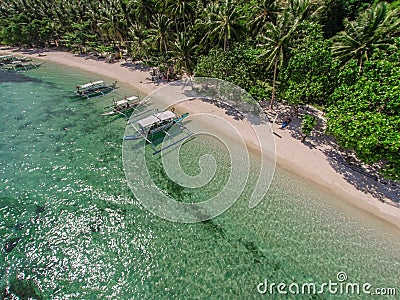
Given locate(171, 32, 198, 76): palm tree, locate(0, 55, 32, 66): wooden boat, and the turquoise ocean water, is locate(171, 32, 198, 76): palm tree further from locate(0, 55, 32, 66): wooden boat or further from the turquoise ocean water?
locate(0, 55, 32, 66): wooden boat

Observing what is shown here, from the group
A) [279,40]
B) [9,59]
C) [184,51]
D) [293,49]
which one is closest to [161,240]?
[279,40]

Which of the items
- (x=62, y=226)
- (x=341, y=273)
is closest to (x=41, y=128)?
(x=62, y=226)

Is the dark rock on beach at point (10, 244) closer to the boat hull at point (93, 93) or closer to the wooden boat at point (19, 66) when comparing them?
the boat hull at point (93, 93)

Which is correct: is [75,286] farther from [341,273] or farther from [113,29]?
[113,29]

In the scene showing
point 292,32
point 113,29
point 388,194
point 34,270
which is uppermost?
point 292,32

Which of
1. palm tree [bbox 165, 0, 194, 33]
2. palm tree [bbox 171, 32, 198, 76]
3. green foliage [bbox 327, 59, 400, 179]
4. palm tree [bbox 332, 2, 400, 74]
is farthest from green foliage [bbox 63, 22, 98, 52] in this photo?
green foliage [bbox 327, 59, 400, 179]

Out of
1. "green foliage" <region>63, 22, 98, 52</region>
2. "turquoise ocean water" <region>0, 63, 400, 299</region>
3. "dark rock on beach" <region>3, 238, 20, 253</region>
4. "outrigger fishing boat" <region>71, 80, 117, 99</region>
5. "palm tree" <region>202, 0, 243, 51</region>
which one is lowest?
"dark rock on beach" <region>3, 238, 20, 253</region>
